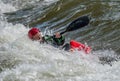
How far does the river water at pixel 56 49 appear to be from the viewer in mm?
7402

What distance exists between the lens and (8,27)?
12.7 meters

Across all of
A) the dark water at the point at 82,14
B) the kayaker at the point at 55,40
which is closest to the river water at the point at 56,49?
the dark water at the point at 82,14

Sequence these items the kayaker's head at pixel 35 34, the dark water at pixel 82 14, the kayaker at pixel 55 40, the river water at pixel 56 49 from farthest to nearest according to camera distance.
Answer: the dark water at pixel 82 14 → the kayaker's head at pixel 35 34 → the kayaker at pixel 55 40 → the river water at pixel 56 49

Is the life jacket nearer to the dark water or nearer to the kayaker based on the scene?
the kayaker

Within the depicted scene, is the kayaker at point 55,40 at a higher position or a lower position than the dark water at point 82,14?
higher

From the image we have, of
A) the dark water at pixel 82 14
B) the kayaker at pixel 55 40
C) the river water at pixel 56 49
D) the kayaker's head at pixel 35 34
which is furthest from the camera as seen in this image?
the dark water at pixel 82 14

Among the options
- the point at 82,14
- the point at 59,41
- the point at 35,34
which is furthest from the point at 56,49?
the point at 82,14

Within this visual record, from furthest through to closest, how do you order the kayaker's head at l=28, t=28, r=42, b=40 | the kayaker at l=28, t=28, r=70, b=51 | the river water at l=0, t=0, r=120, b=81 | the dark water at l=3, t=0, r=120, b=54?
1. the dark water at l=3, t=0, r=120, b=54
2. the kayaker's head at l=28, t=28, r=42, b=40
3. the kayaker at l=28, t=28, r=70, b=51
4. the river water at l=0, t=0, r=120, b=81

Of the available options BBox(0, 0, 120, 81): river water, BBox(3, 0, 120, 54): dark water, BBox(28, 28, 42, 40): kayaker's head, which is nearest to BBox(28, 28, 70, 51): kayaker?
BBox(28, 28, 42, 40): kayaker's head

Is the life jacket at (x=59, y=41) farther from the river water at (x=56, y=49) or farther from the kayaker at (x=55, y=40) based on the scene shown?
the river water at (x=56, y=49)

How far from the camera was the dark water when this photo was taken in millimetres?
10875

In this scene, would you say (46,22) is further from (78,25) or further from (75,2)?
(78,25)

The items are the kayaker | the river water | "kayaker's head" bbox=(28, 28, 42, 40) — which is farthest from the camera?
"kayaker's head" bbox=(28, 28, 42, 40)

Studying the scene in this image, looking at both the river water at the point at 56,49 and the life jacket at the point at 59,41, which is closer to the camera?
the river water at the point at 56,49
